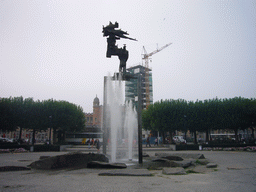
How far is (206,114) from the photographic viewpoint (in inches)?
1395

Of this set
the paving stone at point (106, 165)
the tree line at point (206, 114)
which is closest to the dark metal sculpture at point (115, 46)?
the paving stone at point (106, 165)

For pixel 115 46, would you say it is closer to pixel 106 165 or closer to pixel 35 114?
pixel 106 165

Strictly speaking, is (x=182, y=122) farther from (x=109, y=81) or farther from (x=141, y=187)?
(x=141, y=187)

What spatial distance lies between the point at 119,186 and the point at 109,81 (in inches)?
312

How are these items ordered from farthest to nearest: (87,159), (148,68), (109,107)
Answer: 1. (148,68)
2. (109,107)
3. (87,159)

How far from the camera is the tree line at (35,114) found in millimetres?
32906

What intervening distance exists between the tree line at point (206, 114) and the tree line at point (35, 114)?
54.2 ft

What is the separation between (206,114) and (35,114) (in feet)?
98.9

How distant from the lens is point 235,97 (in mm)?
36250

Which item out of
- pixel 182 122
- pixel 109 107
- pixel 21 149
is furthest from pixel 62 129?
pixel 109 107

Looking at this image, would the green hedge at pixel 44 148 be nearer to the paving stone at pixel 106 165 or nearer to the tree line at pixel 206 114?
the tree line at pixel 206 114

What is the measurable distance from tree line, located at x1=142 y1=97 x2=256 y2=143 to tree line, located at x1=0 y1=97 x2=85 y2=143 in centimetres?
1653

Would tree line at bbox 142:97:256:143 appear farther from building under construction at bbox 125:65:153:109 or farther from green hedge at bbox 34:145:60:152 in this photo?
building under construction at bbox 125:65:153:109

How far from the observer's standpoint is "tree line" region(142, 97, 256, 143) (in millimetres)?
33844
